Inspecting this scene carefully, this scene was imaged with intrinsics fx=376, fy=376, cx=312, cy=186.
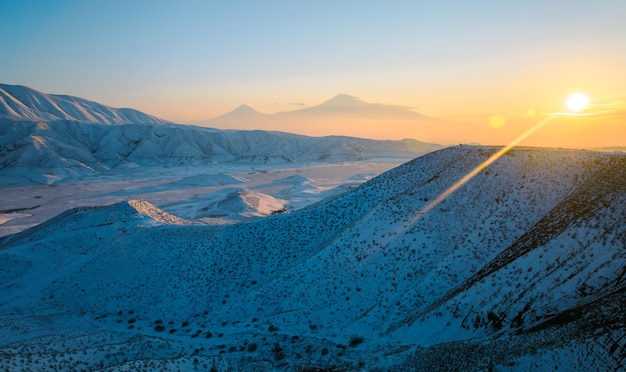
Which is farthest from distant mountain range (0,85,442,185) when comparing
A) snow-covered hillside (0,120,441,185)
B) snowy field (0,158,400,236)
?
snowy field (0,158,400,236)

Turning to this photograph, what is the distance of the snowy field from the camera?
56216 mm

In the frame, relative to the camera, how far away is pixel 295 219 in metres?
29.0

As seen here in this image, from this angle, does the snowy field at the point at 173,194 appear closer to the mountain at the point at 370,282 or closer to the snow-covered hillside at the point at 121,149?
the snow-covered hillside at the point at 121,149

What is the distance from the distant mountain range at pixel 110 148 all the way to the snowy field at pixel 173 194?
473 inches

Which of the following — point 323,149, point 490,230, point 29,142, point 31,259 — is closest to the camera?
point 490,230

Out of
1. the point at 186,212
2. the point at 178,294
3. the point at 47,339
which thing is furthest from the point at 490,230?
the point at 186,212

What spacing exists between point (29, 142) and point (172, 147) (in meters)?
47.8

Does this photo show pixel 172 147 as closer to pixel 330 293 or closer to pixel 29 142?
pixel 29 142

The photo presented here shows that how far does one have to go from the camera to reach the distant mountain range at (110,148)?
356 feet

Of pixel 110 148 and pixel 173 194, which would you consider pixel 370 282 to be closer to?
pixel 173 194

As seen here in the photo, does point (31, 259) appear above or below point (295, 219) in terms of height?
below

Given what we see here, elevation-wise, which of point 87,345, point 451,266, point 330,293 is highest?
point 451,266

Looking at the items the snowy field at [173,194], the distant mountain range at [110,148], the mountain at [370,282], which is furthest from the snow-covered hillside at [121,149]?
the mountain at [370,282]

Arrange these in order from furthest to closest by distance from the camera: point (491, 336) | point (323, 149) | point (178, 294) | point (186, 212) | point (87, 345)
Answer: point (323, 149) < point (186, 212) < point (178, 294) < point (87, 345) < point (491, 336)
